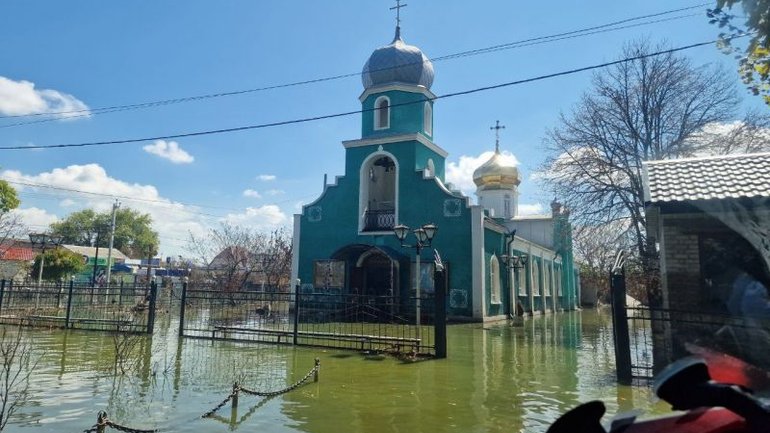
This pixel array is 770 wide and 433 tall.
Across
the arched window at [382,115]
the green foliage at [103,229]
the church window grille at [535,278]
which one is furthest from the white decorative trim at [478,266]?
the green foliage at [103,229]

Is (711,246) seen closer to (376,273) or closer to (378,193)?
(376,273)

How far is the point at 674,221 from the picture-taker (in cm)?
875

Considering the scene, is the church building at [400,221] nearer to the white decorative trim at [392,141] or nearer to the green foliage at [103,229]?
the white decorative trim at [392,141]

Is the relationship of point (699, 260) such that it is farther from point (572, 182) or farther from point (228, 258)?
point (228, 258)

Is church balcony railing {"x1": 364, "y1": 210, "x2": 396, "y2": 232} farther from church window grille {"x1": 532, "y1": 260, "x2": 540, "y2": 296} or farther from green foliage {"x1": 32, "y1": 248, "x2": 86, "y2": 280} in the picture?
green foliage {"x1": 32, "y1": 248, "x2": 86, "y2": 280}

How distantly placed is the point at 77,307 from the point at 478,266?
14145 mm

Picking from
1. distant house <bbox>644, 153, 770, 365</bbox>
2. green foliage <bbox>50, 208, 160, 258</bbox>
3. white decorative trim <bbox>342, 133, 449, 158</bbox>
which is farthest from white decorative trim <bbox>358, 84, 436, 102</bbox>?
green foliage <bbox>50, 208, 160, 258</bbox>

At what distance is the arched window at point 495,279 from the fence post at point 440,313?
1161cm

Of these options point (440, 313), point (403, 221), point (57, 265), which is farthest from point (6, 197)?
point (440, 313)

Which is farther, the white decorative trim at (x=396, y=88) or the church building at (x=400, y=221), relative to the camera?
A: the white decorative trim at (x=396, y=88)

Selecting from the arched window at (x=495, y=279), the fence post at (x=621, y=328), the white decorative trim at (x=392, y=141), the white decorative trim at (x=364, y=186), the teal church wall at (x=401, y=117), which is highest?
the teal church wall at (x=401, y=117)

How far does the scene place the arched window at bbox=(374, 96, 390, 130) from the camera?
74.9ft

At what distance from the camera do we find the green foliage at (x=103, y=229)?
68500mm

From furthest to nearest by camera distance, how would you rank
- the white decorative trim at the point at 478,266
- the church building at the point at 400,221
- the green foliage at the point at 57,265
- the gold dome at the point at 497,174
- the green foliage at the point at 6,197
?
the gold dome at the point at 497,174
the green foliage at the point at 57,265
the green foliage at the point at 6,197
the church building at the point at 400,221
the white decorative trim at the point at 478,266
